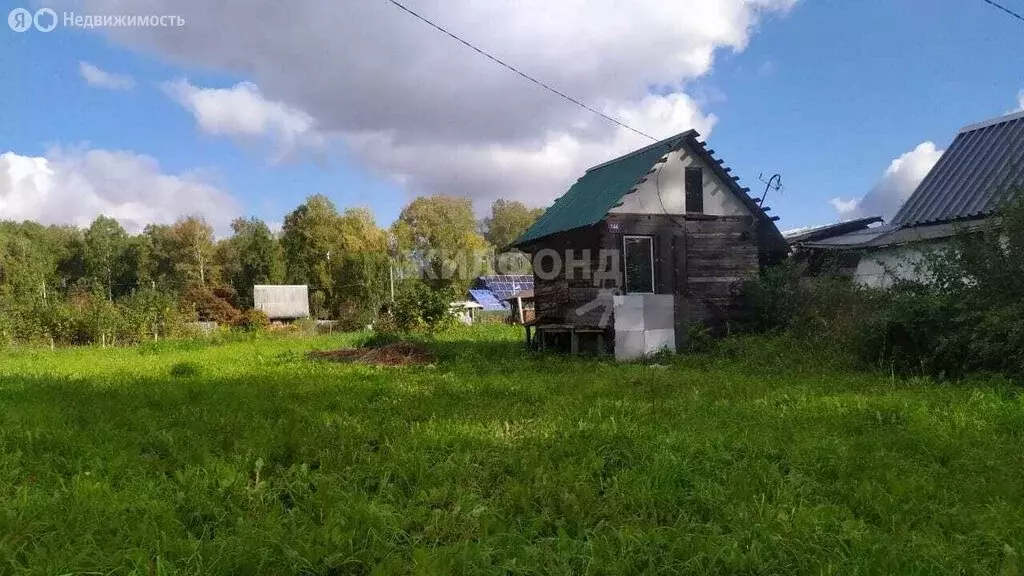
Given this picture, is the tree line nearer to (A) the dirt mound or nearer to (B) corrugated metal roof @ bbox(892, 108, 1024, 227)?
(A) the dirt mound

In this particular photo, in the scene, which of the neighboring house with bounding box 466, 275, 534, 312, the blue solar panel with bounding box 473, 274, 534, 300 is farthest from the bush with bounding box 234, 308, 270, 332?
the blue solar panel with bounding box 473, 274, 534, 300

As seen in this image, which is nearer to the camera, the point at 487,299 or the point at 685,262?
the point at 685,262

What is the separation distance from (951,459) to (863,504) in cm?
151

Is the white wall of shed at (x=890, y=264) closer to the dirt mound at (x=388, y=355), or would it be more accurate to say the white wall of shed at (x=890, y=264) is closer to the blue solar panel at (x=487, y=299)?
the dirt mound at (x=388, y=355)

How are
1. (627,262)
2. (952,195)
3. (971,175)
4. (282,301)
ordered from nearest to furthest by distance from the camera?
(952,195), (971,175), (627,262), (282,301)

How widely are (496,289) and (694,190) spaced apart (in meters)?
33.7

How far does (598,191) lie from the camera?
49.4 feet

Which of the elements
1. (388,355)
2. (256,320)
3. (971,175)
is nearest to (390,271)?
(256,320)

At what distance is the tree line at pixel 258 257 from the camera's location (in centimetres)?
4188

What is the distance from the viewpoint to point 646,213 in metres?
13.5

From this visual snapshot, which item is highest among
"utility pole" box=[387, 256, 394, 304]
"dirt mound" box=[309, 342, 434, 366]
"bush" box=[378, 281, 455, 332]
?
"utility pole" box=[387, 256, 394, 304]

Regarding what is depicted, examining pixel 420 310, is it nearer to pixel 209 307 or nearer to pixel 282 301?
pixel 282 301

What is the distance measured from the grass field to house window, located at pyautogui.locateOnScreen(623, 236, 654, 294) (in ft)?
17.2

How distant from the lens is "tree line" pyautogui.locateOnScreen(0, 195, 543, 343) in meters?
41.9
